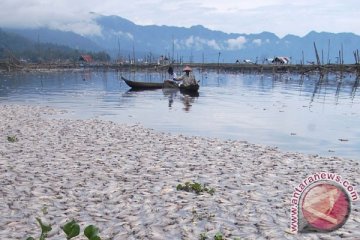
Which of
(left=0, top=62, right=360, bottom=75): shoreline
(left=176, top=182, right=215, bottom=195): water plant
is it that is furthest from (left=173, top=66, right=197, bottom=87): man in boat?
(left=0, top=62, right=360, bottom=75): shoreline

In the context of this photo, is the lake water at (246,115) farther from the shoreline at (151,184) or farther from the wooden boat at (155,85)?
the shoreline at (151,184)

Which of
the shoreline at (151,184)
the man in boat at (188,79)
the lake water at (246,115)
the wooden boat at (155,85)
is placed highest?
the man in boat at (188,79)

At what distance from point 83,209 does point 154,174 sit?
3.90 meters

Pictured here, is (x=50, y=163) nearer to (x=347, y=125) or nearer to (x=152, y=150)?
(x=152, y=150)

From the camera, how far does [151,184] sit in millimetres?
12250

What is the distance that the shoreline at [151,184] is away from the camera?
9.02m

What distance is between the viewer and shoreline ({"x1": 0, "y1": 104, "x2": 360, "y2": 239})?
902 cm

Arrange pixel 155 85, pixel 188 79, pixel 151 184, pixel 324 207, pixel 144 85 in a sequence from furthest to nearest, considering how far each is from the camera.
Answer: pixel 144 85, pixel 155 85, pixel 188 79, pixel 151 184, pixel 324 207

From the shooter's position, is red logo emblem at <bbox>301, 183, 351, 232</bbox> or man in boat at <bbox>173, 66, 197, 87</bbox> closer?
red logo emblem at <bbox>301, 183, 351, 232</bbox>

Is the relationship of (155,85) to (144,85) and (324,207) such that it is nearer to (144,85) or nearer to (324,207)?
(144,85)

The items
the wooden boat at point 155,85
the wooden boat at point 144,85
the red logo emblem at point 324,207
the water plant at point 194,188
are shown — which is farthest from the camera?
the wooden boat at point 144,85

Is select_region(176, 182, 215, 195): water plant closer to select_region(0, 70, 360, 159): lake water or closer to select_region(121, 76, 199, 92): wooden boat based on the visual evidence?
select_region(0, 70, 360, 159): lake water

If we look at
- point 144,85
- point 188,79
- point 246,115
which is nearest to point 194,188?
point 246,115

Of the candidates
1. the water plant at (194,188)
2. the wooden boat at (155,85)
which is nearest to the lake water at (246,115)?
the wooden boat at (155,85)
